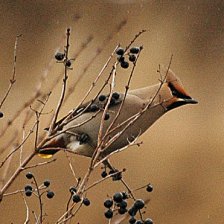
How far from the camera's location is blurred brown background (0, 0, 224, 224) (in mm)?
5328

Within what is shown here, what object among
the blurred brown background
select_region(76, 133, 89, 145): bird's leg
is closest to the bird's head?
select_region(76, 133, 89, 145): bird's leg

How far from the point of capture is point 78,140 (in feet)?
7.48

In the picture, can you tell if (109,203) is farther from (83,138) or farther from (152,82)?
(152,82)

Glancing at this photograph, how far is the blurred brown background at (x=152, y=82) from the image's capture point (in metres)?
5.33

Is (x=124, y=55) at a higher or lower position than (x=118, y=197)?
higher

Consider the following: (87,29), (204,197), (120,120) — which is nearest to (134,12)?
(87,29)

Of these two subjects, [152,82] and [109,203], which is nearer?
[109,203]

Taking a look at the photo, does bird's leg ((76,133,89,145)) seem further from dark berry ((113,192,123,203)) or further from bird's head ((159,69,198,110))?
dark berry ((113,192,123,203))

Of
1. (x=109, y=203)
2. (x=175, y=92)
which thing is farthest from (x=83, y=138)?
(x=109, y=203)

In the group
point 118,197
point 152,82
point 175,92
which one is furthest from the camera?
point 152,82

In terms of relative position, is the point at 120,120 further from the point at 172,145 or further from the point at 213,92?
the point at 213,92

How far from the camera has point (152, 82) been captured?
559 centimetres

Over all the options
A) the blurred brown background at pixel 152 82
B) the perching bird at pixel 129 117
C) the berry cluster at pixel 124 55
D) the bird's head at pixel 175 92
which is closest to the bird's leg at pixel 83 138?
the perching bird at pixel 129 117

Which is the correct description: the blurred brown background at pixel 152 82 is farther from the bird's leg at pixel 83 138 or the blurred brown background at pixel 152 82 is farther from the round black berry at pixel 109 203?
the round black berry at pixel 109 203
